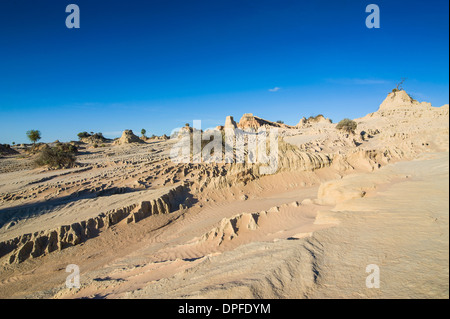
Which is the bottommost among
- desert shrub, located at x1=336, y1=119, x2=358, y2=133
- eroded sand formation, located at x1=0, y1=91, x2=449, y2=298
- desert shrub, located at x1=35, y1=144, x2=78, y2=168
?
eroded sand formation, located at x1=0, y1=91, x2=449, y2=298

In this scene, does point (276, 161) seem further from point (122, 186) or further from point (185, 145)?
point (185, 145)

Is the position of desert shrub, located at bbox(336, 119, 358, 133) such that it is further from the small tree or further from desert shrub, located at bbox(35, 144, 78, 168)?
the small tree

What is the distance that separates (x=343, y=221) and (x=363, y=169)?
9452 mm

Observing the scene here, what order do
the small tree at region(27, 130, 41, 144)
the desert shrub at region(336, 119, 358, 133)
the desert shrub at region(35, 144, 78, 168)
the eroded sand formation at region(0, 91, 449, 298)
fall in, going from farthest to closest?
the small tree at region(27, 130, 41, 144) → the desert shrub at region(336, 119, 358, 133) → the desert shrub at region(35, 144, 78, 168) → the eroded sand formation at region(0, 91, 449, 298)

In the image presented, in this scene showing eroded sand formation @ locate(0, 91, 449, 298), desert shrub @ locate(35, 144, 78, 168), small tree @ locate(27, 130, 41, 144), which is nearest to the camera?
eroded sand formation @ locate(0, 91, 449, 298)

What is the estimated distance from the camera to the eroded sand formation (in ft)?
7.56

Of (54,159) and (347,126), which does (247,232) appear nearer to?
(54,159)

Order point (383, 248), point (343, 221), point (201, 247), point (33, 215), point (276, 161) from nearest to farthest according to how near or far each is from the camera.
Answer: point (383, 248), point (343, 221), point (201, 247), point (33, 215), point (276, 161)

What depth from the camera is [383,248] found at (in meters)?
2.54

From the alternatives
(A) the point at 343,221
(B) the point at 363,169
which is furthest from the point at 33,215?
(B) the point at 363,169

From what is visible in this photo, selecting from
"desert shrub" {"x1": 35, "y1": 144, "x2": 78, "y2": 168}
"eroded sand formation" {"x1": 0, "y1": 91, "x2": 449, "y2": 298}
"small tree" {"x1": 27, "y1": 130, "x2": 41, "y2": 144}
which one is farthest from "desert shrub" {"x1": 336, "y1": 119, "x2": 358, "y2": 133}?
"small tree" {"x1": 27, "y1": 130, "x2": 41, "y2": 144}

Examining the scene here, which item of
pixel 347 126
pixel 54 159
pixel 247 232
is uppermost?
pixel 347 126

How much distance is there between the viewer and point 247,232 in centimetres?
514

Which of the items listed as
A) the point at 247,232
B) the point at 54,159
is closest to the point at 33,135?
the point at 54,159
